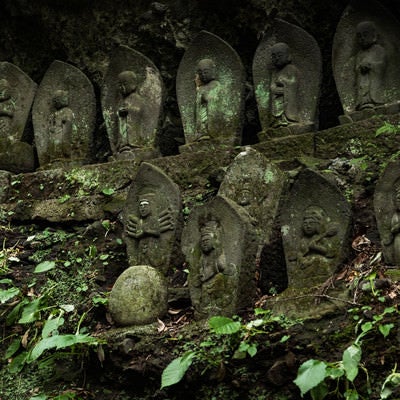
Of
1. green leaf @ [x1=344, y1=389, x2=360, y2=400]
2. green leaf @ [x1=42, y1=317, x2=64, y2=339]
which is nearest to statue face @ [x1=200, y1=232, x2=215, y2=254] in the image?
green leaf @ [x1=42, y1=317, x2=64, y2=339]

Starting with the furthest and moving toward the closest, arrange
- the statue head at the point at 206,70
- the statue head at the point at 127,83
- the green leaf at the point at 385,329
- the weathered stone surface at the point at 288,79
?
1. the statue head at the point at 127,83
2. the statue head at the point at 206,70
3. the weathered stone surface at the point at 288,79
4. the green leaf at the point at 385,329

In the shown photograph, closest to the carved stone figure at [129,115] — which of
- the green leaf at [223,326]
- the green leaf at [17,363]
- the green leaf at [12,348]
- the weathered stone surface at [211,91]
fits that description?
the weathered stone surface at [211,91]

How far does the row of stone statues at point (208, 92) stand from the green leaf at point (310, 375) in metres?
3.76

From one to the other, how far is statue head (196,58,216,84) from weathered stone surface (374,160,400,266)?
3125 mm

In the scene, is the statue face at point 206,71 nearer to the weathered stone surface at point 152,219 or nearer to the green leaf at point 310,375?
the weathered stone surface at point 152,219

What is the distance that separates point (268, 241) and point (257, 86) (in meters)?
2.60

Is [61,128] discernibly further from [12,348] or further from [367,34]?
[367,34]

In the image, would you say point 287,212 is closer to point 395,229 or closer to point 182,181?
point 395,229

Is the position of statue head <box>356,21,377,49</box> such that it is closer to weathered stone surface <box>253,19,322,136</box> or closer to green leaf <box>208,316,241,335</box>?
weathered stone surface <box>253,19,322,136</box>

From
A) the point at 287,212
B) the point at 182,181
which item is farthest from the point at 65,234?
the point at 287,212

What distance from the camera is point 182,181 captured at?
8.23m

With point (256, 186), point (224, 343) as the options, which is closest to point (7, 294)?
point (224, 343)

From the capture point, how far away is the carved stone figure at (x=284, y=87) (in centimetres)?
845

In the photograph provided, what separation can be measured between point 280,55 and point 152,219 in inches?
103
